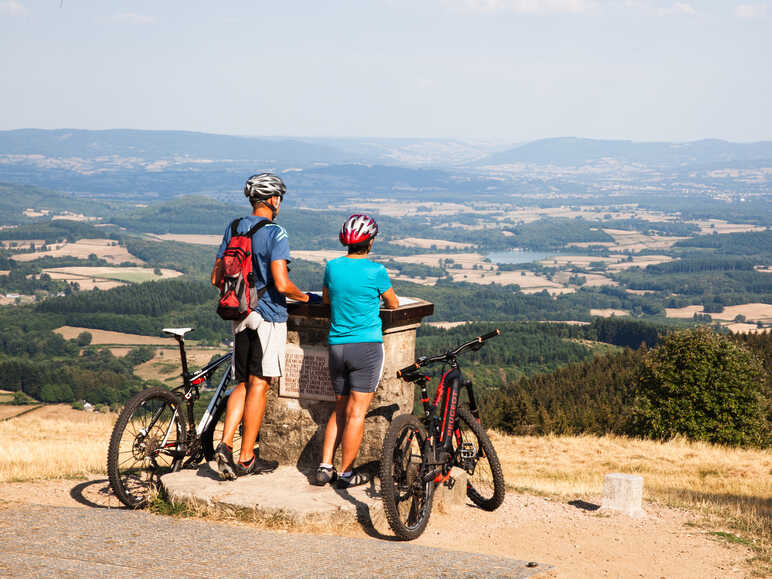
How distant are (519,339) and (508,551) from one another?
12203 cm

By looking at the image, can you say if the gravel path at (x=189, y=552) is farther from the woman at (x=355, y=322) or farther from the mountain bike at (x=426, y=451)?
the woman at (x=355, y=322)

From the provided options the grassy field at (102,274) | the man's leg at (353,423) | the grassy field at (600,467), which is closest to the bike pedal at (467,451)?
the man's leg at (353,423)

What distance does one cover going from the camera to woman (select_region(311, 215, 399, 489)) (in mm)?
7160

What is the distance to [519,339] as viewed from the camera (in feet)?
418

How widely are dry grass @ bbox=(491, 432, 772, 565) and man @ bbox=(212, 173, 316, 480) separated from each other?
13.5 feet

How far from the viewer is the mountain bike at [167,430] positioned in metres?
7.51

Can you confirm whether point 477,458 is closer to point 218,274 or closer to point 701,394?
point 218,274

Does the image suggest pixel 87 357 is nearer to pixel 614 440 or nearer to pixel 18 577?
pixel 614 440

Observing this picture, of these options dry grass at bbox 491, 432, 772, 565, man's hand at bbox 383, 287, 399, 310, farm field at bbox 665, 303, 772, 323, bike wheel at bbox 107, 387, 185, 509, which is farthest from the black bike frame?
farm field at bbox 665, 303, 772, 323

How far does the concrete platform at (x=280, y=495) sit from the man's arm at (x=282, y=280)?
1811 millimetres

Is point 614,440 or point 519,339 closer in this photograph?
point 614,440

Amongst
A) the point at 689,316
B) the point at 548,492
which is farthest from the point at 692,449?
the point at 689,316

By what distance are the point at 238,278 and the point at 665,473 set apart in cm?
1465

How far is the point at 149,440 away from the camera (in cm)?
767
